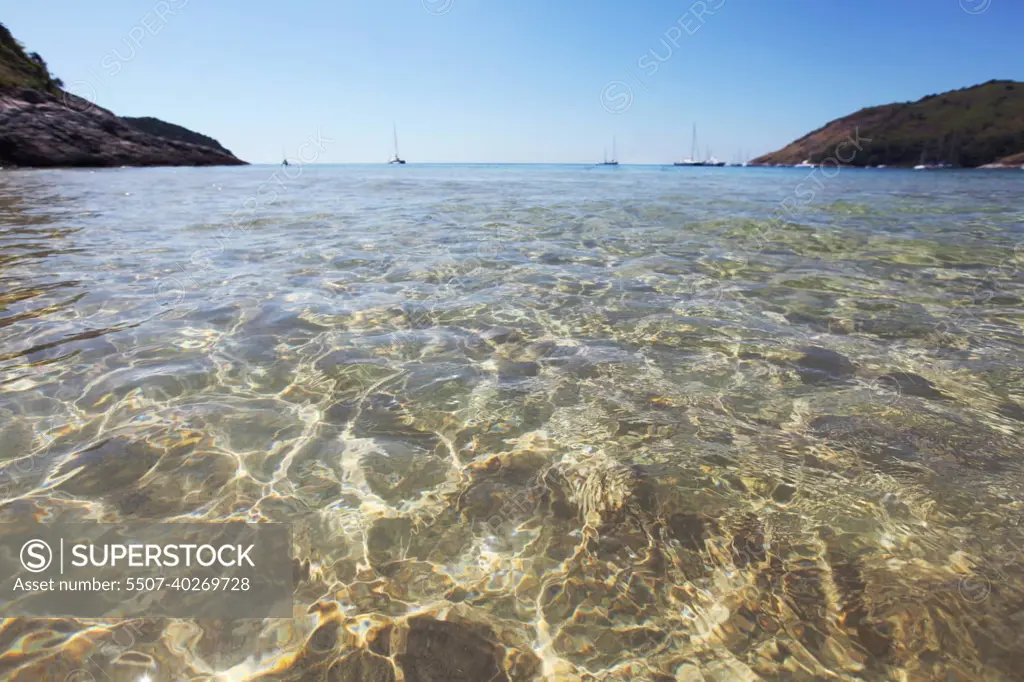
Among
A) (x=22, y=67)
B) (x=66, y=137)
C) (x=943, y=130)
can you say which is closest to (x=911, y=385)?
(x=66, y=137)

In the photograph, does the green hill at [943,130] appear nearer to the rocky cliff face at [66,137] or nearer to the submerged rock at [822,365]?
the submerged rock at [822,365]

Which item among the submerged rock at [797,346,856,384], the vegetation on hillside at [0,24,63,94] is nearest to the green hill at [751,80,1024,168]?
the submerged rock at [797,346,856,384]

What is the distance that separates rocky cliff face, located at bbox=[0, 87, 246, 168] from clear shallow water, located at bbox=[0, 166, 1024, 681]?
2576 inches

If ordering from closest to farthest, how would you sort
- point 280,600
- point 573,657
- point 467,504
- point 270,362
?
1. point 573,657
2. point 280,600
3. point 467,504
4. point 270,362

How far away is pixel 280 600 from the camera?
2.44m

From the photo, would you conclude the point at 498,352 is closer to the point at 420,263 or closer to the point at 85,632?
the point at 85,632

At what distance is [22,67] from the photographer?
229 ft

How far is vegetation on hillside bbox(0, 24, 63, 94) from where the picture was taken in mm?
64438

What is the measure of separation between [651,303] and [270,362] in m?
5.18

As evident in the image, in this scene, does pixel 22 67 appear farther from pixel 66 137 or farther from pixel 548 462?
pixel 548 462

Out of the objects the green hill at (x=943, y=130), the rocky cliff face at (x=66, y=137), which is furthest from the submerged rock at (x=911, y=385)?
the green hill at (x=943, y=130)

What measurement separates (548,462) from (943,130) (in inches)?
7725

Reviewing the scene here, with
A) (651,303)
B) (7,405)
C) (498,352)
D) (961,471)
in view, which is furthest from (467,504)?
(651,303)

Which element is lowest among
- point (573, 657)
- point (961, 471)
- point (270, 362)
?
point (573, 657)
